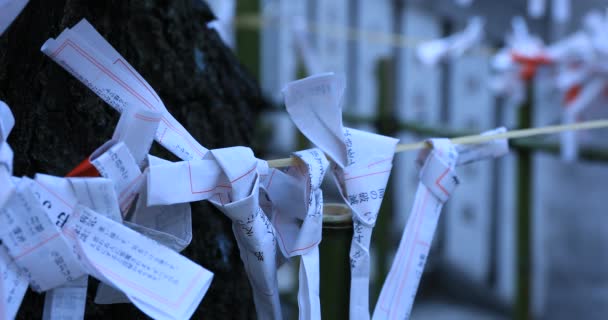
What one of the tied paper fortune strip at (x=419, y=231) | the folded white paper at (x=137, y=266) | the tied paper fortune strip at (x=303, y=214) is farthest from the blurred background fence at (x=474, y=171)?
the folded white paper at (x=137, y=266)

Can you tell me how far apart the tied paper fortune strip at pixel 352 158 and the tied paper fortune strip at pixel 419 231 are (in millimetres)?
34

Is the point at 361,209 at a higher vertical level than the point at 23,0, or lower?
lower

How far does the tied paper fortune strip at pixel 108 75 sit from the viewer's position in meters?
0.49

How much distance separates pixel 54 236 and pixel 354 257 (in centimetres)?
23

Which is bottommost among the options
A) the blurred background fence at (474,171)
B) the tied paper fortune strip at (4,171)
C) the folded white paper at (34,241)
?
the blurred background fence at (474,171)

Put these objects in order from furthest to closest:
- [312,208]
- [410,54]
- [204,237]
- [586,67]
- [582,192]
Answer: [410,54] → [582,192] → [586,67] → [204,237] → [312,208]

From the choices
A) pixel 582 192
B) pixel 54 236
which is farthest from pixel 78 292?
→ pixel 582 192

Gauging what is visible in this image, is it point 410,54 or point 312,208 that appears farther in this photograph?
point 410,54

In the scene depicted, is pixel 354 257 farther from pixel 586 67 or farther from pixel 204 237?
pixel 586 67

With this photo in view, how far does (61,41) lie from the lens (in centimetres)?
49

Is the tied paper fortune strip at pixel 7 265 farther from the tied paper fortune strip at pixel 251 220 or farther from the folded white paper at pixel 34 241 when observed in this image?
the tied paper fortune strip at pixel 251 220

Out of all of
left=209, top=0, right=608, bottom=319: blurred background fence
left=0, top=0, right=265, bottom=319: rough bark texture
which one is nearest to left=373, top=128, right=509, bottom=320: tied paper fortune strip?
left=0, top=0, right=265, bottom=319: rough bark texture

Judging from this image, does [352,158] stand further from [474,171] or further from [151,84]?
[474,171]

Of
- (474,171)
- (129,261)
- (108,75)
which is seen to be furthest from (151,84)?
(474,171)
